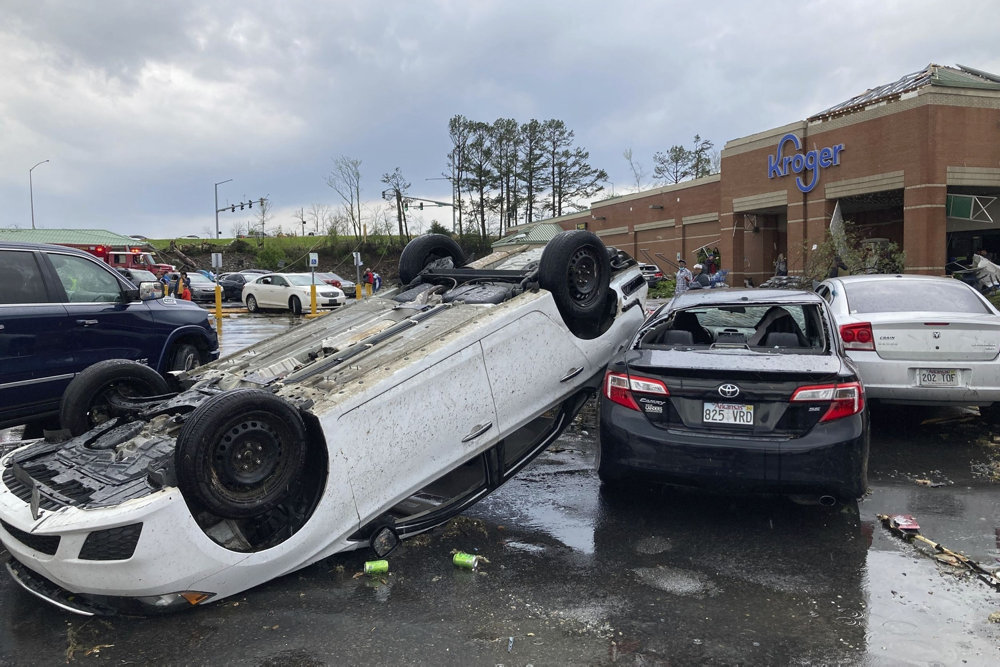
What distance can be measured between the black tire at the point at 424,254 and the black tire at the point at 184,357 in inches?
107

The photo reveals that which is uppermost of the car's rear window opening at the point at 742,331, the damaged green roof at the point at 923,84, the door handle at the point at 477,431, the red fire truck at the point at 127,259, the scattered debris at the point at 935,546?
the damaged green roof at the point at 923,84

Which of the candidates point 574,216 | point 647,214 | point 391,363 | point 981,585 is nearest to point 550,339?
point 391,363

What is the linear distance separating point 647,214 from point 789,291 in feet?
122

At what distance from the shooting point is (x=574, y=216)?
52938mm

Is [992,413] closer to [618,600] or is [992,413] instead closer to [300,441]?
[618,600]

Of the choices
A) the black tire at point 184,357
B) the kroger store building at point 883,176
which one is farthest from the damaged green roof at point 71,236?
the black tire at point 184,357

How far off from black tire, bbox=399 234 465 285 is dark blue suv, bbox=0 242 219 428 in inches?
105

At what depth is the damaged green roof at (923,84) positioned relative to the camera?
22211 millimetres

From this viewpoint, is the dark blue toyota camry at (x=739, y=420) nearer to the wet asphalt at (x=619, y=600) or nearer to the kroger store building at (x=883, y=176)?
the wet asphalt at (x=619, y=600)

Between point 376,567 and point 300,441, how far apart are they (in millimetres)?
822

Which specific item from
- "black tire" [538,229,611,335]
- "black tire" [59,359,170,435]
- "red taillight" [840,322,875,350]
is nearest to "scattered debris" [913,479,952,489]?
"red taillight" [840,322,875,350]

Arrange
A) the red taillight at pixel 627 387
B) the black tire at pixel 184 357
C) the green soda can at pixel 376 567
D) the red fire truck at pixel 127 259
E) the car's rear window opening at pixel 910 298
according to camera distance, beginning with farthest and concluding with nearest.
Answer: the red fire truck at pixel 127 259, the black tire at pixel 184 357, the car's rear window opening at pixel 910 298, the red taillight at pixel 627 387, the green soda can at pixel 376 567

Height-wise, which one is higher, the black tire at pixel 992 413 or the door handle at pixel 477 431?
the door handle at pixel 477 431

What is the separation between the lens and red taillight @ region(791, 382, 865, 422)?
3986mm
